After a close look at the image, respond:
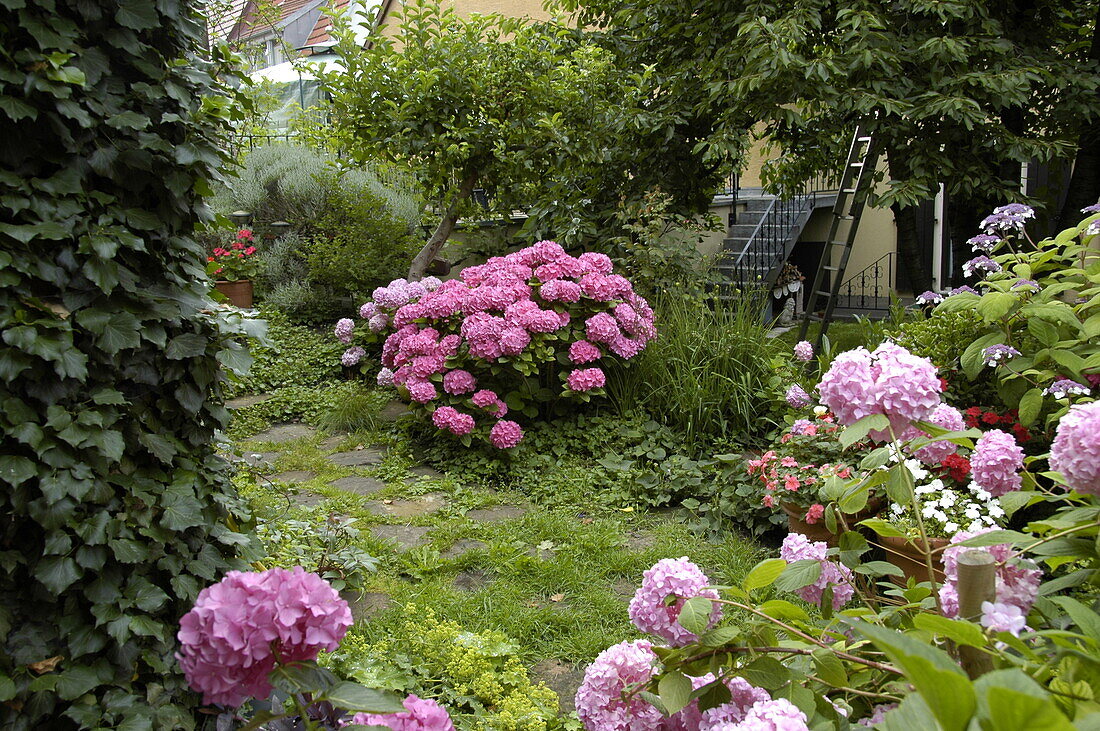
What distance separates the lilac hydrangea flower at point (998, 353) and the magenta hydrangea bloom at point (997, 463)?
5.66ft

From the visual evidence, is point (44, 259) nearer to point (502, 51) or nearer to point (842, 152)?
point (502, 51)

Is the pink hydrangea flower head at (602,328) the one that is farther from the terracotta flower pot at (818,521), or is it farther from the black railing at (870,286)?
the black railing at (870,286)

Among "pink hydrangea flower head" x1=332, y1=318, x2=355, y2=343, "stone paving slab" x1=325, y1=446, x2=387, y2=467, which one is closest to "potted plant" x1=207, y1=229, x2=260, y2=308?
"pink hydrangea flower head" x1=332, y1=318, x2=355, y2=343

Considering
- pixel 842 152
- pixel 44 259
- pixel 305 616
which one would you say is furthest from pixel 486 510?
pixel 842 152

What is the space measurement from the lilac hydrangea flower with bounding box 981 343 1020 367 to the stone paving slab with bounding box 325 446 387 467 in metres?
3.29

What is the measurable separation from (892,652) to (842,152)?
25.3 ft

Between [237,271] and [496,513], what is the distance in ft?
16.0

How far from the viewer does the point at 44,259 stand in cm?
155

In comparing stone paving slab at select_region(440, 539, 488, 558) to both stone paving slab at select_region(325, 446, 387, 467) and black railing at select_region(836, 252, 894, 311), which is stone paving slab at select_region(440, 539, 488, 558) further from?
black railing at select_region(836, 252, 894, 311)

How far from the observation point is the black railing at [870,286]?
11.4 meters

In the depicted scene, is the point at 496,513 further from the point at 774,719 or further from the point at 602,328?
the point at 774,719

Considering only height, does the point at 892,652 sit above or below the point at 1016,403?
above

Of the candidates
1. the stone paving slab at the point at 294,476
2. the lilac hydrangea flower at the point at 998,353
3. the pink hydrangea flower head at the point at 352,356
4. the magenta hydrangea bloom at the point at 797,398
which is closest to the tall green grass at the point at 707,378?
the magenta hydrangea bloom at the point at 797,398

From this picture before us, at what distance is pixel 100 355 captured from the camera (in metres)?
1.63
